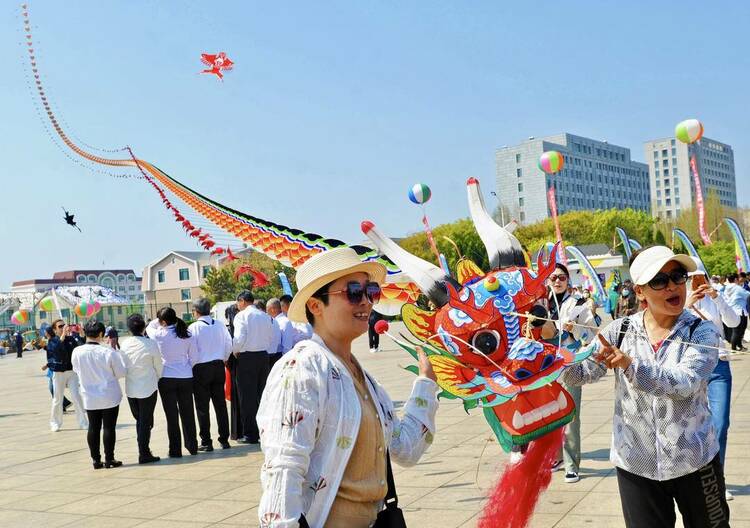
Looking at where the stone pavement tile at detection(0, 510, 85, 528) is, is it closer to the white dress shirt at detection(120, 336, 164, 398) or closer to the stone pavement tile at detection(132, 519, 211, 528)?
the stone pavement tile at detection(132, 519, 211, 528)

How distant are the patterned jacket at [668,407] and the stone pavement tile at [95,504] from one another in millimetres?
4818

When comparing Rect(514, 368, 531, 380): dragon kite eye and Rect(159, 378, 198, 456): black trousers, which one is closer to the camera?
Rect(514, 368, 531, 380): dragon kite eye

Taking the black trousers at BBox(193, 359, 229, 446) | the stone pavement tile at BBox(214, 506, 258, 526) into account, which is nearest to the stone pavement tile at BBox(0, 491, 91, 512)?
the stone pavement tile at BBox(214, 506, 258, 526)

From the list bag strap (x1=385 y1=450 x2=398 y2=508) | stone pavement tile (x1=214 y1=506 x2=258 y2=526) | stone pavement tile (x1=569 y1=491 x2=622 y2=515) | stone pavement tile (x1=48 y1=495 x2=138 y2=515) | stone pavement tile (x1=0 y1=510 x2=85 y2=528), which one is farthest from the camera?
stone pavement tile (x1=48 y1=495 x2=138 y2=515)

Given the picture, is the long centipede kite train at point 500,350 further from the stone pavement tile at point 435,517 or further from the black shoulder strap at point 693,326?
the stone pavement tile at point 435,517

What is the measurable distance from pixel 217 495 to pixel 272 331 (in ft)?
10.5

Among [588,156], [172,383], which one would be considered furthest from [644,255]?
[588,156]

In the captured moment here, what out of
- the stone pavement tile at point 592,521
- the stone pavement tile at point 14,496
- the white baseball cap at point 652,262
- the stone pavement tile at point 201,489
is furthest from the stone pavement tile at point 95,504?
the white baseball cap at point 652,262

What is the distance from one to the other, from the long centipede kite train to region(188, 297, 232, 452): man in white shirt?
4.45 metres

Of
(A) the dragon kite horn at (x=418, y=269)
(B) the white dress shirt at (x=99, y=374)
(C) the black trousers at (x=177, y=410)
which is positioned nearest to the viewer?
(A) the dragon kite horn at (x=418, y=269)

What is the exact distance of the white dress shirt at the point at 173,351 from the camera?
9.21m

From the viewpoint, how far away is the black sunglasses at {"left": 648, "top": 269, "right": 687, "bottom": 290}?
3584 mm

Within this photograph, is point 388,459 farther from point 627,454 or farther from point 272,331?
point 272,331

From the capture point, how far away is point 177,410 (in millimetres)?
9336
